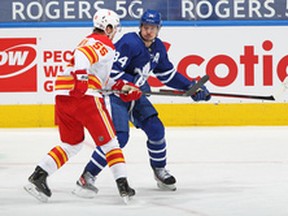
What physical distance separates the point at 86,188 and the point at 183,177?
89 cm

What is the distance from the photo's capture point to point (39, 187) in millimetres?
4594

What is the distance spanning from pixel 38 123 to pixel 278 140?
2.47 meters

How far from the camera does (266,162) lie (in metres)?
6.18

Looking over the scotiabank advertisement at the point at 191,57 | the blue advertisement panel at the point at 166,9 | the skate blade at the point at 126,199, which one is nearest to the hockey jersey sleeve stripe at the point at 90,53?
the skate blade at the point at 126,199

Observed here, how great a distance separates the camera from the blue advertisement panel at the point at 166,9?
926 cm

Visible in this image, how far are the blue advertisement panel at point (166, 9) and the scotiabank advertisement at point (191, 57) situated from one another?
105 mm

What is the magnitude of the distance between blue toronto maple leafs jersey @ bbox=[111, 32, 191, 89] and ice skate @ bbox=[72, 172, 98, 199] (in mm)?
522

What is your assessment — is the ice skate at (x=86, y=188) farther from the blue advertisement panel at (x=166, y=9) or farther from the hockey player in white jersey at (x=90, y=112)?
the blue advertisement panel at (x=166, y=9)

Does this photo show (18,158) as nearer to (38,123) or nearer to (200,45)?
(38,123)

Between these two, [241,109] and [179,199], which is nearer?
[179,199]

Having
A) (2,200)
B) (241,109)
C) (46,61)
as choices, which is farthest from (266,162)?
(46,61)

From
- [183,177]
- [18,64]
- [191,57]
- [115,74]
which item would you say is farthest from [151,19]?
[18,64]

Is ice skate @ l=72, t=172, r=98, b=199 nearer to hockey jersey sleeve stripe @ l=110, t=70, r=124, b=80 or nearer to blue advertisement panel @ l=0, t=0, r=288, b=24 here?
hockey jersey sleeve stripe @ l=110, t=70, r=124, b=80

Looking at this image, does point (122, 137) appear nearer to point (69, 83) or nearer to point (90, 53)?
point (69, 83)
